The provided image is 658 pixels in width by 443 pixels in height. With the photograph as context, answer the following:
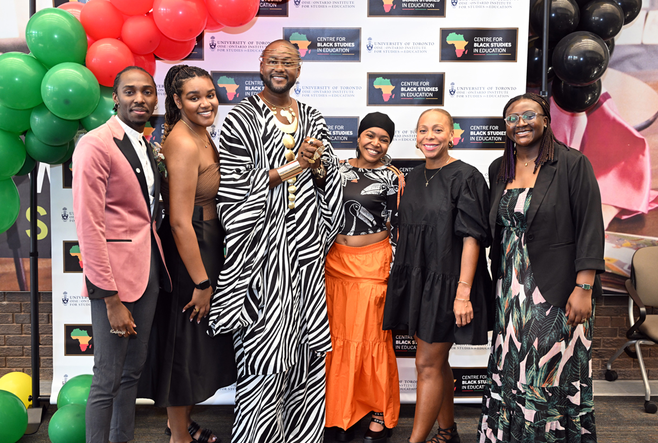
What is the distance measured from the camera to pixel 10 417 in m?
2.61

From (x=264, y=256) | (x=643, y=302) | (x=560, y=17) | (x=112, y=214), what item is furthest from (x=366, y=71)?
(x=643, y=302)

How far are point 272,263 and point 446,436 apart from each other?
1605 millimetres

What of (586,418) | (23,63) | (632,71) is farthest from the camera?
(632,71)

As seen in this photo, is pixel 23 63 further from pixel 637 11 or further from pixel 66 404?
pixel 637 11

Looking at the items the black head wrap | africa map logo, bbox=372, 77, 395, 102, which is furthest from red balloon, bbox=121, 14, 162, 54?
africa map logo, bbox=372, 77, 395, 102

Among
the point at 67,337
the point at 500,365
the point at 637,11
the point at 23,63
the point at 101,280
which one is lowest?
the point at 67,337

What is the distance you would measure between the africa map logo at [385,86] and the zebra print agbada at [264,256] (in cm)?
117

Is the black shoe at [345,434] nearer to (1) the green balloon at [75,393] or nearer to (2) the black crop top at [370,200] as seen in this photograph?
(2) the black crop top at [370,200]

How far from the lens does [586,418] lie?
216cm

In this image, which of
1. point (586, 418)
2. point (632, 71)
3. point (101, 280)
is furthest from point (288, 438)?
point (632, 71)

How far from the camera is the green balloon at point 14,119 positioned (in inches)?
96.9

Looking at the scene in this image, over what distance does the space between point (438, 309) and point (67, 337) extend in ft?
9.40

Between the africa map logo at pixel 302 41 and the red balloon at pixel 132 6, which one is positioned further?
the africa map logo at pixel 302 41

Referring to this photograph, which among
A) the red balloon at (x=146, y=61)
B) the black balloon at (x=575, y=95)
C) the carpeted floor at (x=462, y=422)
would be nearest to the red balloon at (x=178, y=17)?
the red balloon at (x=146, y=61)
